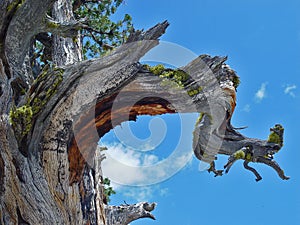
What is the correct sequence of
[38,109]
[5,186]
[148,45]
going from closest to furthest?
1. [5,186]
2. [38,109]
3. [148,45]

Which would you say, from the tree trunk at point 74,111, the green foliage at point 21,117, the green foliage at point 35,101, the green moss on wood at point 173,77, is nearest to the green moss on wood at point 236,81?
the tree trunk at point 74,111

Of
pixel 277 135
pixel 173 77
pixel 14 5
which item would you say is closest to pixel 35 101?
pixel 14 5

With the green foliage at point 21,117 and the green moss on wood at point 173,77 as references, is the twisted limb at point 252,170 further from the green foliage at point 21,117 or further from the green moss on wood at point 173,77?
the green foliage at point 21,117

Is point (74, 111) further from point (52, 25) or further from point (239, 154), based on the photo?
point (239, 154)

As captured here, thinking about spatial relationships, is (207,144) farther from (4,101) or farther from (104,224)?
(4,101)

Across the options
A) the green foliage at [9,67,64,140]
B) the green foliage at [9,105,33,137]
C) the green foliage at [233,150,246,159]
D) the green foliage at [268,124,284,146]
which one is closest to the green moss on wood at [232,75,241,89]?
the green foliage at [268,124,284,146]

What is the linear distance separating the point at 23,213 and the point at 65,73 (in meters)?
1.45

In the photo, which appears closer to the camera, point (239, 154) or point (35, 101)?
point (35, 101)

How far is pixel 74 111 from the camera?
436cm

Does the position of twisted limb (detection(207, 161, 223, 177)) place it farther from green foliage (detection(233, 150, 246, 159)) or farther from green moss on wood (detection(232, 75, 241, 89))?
green moss on wood (detection(232, 75, 241, 89))

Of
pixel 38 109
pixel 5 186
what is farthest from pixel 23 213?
pixel 38 109

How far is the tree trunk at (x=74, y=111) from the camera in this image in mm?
3921

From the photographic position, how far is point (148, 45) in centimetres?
450

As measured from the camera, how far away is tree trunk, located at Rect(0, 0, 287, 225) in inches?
154
